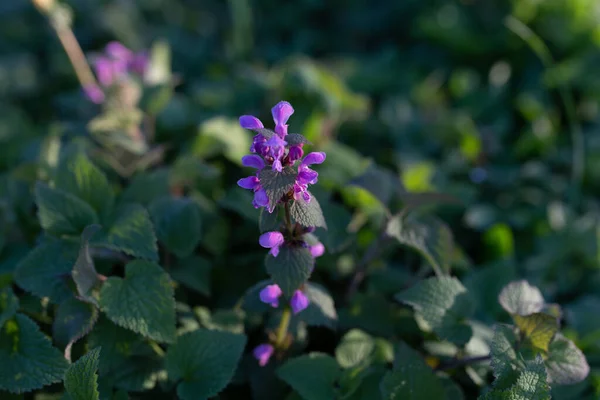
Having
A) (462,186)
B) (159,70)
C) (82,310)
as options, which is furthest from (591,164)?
(82,310)

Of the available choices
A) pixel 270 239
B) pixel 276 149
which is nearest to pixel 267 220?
pixel 270 239

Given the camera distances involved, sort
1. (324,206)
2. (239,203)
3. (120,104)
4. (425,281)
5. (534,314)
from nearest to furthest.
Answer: (534,314) → (425,281) → (324,206) → (239,203) → (120,104)

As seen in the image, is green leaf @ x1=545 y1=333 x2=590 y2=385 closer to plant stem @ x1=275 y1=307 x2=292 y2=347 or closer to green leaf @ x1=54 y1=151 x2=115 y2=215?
plant stem @ x1=275 y1=307 x2=292 y2=347

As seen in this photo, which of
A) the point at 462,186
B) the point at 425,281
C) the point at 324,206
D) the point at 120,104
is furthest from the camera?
the point at 462,186

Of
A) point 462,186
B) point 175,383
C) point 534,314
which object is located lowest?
point 175,383

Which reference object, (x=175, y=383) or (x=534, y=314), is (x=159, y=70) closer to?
(x=175, y=383)

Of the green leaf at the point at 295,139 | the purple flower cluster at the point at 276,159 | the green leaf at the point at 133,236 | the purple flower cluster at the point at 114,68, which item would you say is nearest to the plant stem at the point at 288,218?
the purple flower cluster at the point at 276,159

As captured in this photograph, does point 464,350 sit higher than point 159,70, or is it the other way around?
point 159,70
